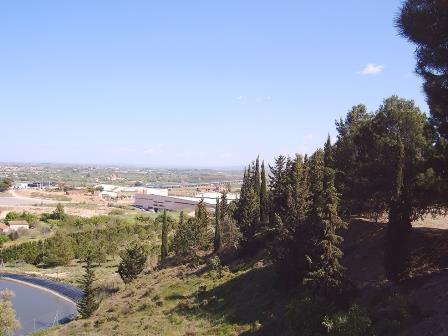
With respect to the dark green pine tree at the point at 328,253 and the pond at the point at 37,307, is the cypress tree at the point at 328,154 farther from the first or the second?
the pond at the point at 37,307

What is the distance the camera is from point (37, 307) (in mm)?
50938

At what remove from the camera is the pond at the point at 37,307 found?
147ft

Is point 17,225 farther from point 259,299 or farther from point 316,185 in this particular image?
point 316,185

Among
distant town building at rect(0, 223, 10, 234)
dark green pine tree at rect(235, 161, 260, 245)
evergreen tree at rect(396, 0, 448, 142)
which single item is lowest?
distant town building at rect(0, 223, 10, 234)

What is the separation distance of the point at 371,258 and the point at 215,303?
10802 mm

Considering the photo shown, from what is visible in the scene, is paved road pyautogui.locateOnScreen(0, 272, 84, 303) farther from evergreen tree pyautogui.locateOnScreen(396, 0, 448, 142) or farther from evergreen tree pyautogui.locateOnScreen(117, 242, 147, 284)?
evergreen tree pyautogui.locateOnScreen(396, 0, 448, 142)

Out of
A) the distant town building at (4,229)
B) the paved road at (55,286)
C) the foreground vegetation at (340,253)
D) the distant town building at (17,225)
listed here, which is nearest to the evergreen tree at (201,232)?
the foreground vegetation at (340,253)

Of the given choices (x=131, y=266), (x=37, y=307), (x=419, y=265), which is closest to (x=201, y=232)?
(x=131, y=266)

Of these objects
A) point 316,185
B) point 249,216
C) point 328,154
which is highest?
point 328,154

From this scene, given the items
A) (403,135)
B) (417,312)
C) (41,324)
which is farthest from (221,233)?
(417,312)

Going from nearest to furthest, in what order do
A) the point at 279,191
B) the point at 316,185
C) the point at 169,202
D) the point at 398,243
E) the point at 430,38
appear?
the point at 430,38
the point at 398,243
the point at 316,185
the point at 279,191
the point at 169,202

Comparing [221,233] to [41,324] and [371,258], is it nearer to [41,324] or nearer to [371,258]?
[41,324]

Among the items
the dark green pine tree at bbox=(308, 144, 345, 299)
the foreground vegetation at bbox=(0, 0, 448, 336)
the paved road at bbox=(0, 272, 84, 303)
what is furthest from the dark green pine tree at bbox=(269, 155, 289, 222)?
the paved road at bbox=(0, 272, 84, 303)

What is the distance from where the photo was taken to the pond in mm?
44781
